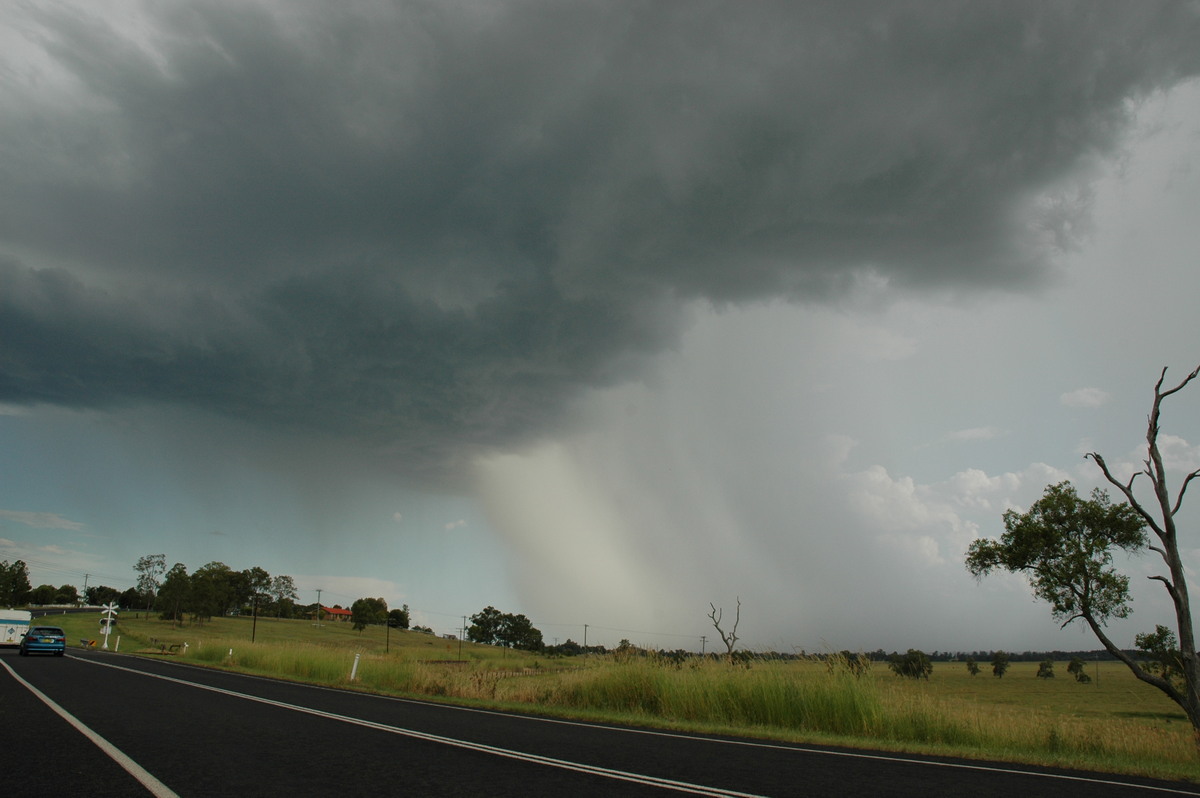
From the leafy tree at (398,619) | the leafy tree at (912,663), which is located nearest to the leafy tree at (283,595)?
the leafy tree at (398,619)

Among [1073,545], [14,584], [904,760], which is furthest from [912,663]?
[14,584]

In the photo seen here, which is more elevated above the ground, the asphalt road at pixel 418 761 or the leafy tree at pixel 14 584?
the asphalt road at pixel 418 761

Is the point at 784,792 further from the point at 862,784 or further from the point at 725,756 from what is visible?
the point at 725,756

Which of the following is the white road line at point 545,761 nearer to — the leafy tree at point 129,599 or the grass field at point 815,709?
the grass field at point 815,709

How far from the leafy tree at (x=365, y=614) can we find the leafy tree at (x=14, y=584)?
73998mm

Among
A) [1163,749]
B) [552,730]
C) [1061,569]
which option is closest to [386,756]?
[552,730]

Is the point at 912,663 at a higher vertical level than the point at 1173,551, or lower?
lower

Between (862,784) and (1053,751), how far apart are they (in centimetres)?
894

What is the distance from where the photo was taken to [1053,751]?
46.3 ft

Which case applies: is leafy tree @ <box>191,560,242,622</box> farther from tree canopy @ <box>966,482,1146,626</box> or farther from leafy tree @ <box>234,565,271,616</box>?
tree canopy @ <box>966,482,1146,626</box>

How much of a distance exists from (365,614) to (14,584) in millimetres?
91481

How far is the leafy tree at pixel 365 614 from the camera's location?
144m

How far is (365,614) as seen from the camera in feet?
479

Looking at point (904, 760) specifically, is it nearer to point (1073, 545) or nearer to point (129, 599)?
point (1073, 545)
